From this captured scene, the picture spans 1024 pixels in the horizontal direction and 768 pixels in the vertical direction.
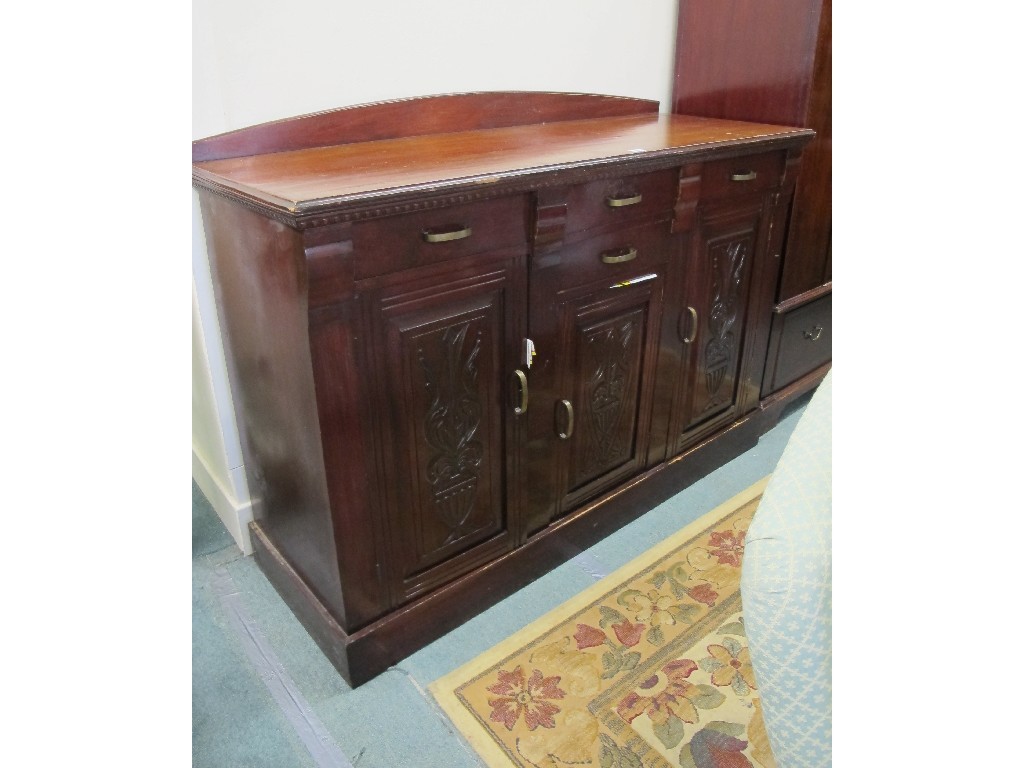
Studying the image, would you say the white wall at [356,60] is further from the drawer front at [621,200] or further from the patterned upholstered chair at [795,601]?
the patterned upholstered chair at [795,601]

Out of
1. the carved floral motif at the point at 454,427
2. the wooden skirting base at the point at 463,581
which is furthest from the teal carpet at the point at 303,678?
the carved floral motif at the point at 454,427

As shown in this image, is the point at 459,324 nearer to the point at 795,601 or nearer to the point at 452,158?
the point at 452,158

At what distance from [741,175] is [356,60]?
0.98m

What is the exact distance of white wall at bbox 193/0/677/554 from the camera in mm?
1418

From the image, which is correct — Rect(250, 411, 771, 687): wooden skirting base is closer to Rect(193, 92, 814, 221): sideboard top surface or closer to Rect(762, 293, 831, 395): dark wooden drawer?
Rect(762, 293, 831, 395): dark wooden drawer

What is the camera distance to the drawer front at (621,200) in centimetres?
145

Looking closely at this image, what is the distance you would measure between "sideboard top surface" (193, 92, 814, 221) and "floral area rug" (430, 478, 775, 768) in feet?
3.27

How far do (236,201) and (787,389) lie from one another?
→ 190 cm

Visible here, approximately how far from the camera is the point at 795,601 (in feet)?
2.26

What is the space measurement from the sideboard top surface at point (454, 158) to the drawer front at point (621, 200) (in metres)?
0.06

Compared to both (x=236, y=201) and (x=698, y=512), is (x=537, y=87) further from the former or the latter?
(x=698, y=512)

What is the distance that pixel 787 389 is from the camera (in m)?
2.43

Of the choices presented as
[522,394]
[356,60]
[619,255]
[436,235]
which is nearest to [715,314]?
[619,255]
